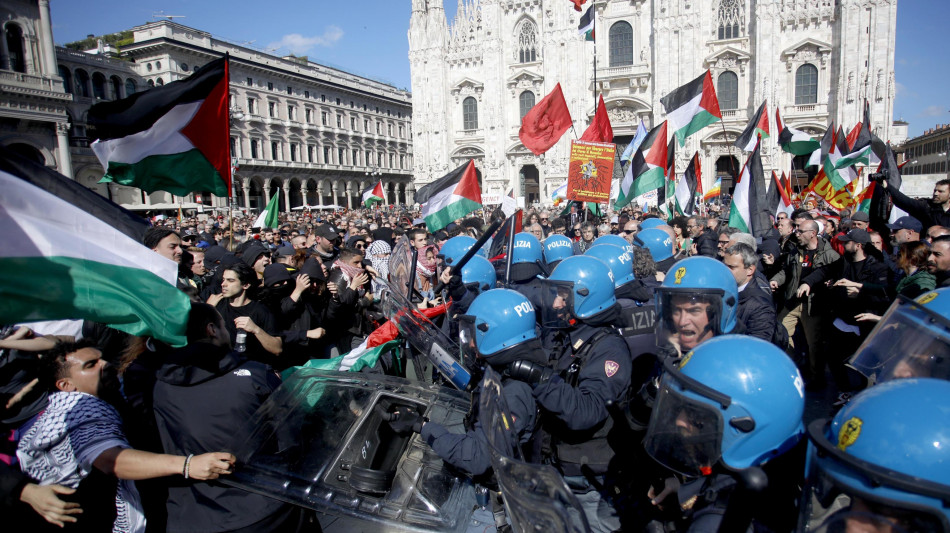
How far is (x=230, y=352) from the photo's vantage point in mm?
2287

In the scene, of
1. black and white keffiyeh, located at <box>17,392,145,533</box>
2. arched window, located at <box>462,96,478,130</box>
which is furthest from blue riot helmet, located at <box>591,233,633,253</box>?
arched window, located at <box>462,96,478,130</box>

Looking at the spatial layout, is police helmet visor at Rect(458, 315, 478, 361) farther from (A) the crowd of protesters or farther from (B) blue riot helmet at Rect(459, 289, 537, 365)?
(A) the crowd of protesters

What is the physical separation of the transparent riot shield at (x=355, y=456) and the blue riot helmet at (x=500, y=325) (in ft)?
0.86

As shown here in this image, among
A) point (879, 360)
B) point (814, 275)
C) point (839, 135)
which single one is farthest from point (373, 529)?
point (839, 135)

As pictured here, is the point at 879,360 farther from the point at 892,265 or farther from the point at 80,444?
the point at 892,265

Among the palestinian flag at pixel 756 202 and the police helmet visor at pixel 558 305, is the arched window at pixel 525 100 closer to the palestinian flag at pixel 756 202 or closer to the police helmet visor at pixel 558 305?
the palestinian flag at pixel 756 202

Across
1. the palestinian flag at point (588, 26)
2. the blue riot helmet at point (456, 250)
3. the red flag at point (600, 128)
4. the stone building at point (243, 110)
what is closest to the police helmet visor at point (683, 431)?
the blue riot helmet at point (456, 250)

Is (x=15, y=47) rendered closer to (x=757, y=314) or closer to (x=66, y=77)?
(x=66, y=77)

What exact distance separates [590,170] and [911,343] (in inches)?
292

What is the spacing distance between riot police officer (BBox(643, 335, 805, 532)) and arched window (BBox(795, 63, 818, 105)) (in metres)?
31.6

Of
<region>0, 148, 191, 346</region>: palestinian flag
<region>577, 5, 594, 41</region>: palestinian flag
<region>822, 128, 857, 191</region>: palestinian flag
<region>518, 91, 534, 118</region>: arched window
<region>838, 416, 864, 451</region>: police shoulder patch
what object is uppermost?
<region>518, 91, 534, 118</region>: arched window

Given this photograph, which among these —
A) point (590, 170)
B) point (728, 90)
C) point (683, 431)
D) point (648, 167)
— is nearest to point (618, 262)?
point (683, 431)

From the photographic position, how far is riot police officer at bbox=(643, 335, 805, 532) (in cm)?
154

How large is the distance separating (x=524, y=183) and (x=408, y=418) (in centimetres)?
3222
